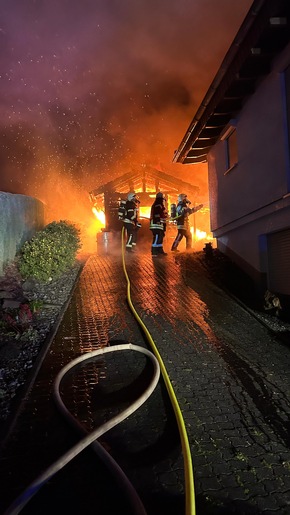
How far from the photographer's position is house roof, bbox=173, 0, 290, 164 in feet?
12.9

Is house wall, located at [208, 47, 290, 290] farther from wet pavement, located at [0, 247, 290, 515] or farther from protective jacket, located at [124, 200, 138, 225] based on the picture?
protective jacket, located at [124, 200, 138, 225]

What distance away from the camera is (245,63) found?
4922mm

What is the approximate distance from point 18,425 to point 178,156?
869 cm

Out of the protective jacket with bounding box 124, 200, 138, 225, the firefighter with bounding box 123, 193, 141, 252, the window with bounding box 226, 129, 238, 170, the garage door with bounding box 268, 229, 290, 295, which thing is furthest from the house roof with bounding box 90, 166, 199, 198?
the garage door with bounding box 268, 229, 290, 295

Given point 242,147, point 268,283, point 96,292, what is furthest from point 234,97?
point 96,292

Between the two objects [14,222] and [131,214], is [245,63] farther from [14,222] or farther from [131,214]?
[131,214]

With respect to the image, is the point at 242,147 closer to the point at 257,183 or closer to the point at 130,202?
the point at 257,183

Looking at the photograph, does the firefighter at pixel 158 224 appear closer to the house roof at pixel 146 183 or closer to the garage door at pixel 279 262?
the garage door at pixel 279 262

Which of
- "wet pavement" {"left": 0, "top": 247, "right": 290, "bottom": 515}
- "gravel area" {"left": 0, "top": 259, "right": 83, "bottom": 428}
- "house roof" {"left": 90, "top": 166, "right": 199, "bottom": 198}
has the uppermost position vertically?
"house roof" {"left": 90, "top": 166, "right": 199, "bottom": 198}

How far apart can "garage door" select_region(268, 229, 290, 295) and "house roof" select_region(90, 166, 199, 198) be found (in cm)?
1103

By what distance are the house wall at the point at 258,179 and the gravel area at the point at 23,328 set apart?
12.4 feet

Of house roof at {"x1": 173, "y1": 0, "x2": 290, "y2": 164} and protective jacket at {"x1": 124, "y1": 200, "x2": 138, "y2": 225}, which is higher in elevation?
house roof at {"x1": 173, "y1": 0, "x2": 290, "y2": 164}

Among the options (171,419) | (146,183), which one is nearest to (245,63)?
(171,419)

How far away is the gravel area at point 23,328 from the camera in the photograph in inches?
123
